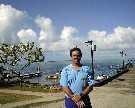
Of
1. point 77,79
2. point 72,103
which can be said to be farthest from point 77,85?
point 72,103

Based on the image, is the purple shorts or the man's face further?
the man's face

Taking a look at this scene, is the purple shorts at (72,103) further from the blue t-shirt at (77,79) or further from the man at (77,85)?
the blue t-shirt at (77,79)

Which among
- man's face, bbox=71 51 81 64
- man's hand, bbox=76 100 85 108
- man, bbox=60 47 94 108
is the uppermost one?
man's face, bbox=71 51 81 64

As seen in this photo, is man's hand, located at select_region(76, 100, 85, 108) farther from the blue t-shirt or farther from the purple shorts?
the blue t-shirt

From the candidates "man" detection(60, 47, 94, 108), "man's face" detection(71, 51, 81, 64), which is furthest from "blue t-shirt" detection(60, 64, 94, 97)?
"man's face" detection(71, 51, 81, 64)

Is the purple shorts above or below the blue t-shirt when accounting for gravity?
below

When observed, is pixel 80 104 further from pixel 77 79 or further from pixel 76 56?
pixel 76 56

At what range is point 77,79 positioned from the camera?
18.2ft

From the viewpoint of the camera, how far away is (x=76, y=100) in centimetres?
541

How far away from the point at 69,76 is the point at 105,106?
32.2ft

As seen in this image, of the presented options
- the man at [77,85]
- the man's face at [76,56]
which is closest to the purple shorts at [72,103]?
the man at [77,85]

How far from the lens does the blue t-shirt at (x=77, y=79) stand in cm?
552

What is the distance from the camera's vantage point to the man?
5.45 meters

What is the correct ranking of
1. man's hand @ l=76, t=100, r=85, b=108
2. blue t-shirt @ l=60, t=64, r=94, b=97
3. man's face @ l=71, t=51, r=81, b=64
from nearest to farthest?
man's hand @ l=76, t=100, r=85, b=108 → blue t-shirt @ l=60, t=64, r=94, b=97 → man's face @ l=71, t=51, r=81, b=64
